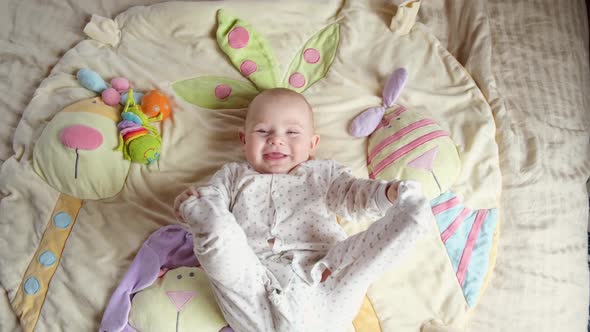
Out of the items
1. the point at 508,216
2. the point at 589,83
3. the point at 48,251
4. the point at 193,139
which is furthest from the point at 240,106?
the point at 589,83

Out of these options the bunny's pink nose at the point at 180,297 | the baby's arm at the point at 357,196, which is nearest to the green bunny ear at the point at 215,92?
the baby's arm at the point at 357,196

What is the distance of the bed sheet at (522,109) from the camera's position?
1.42 m

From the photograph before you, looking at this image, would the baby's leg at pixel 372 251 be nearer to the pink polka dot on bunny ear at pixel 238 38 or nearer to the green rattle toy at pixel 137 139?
the green rattle toy at pixel 137 139

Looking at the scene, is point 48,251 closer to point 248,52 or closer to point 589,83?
point 248,52

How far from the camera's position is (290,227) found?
130 cm

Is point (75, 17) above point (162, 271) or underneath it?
above

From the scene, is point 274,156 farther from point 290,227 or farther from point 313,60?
point 313,60

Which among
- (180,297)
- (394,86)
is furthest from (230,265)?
(394,86)

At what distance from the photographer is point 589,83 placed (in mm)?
1724

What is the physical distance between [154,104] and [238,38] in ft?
1.08

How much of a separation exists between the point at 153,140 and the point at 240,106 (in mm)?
276

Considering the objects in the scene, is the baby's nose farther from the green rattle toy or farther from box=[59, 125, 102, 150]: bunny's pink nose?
box=[59, 125, 102, 150]: bunny's pink nose

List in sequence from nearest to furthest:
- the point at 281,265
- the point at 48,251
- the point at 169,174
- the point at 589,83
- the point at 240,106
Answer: the point at 281,265 < the point at 48,251 < the point at 169,174 < the point at 240,106 < the point at 589,83

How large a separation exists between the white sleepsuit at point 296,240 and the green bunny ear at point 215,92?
260mm
